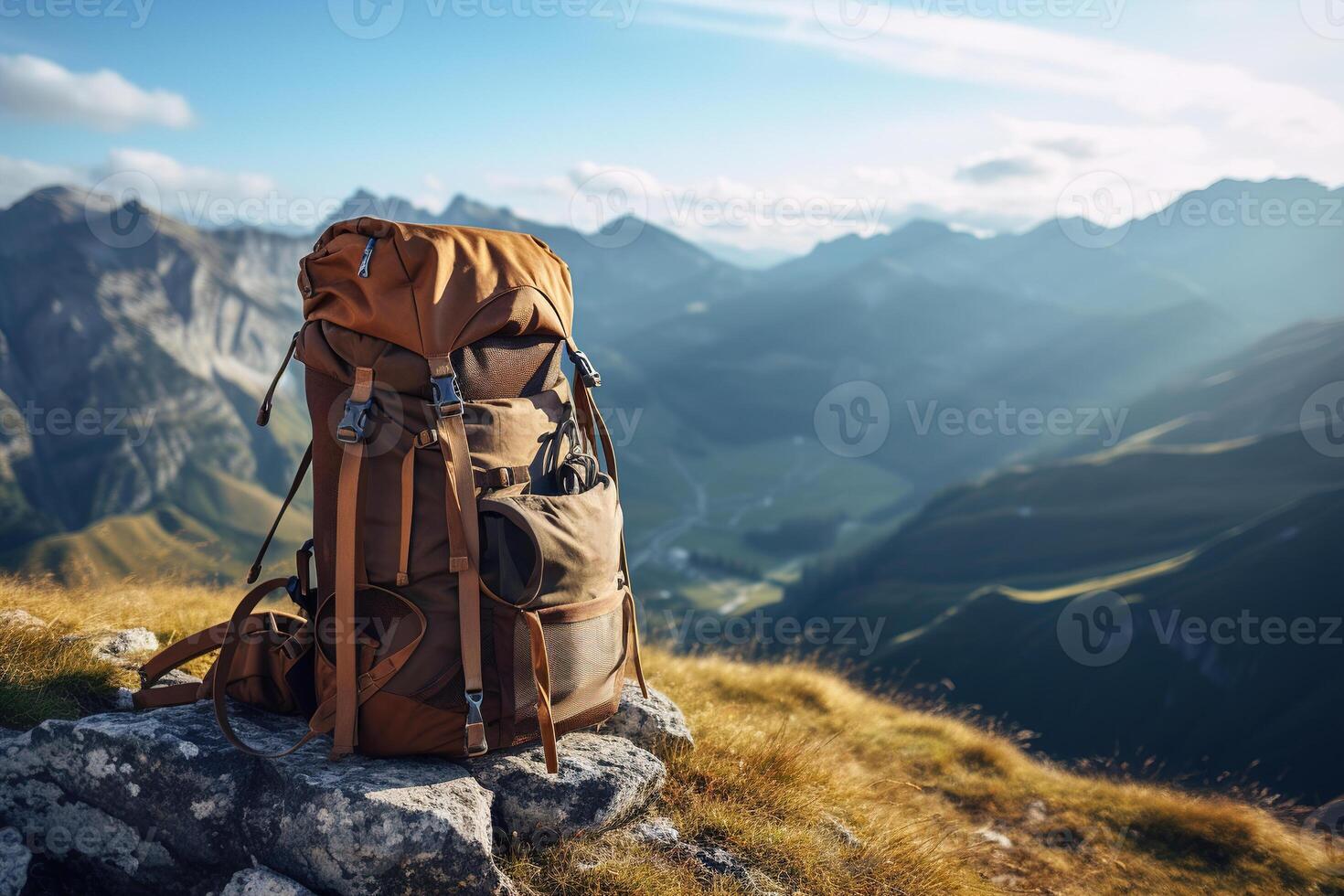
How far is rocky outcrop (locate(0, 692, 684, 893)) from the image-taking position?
3.92m

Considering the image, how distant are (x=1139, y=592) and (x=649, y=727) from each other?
108m

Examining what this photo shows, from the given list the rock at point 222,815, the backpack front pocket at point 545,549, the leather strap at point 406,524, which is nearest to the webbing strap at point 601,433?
the backpack front pocket at point 545,549

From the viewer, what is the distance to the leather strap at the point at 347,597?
4348 mm

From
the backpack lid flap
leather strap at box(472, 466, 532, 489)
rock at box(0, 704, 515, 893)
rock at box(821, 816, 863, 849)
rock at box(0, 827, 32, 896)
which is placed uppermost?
the backpack lid flap

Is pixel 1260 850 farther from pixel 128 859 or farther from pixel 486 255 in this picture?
pixel 128 859

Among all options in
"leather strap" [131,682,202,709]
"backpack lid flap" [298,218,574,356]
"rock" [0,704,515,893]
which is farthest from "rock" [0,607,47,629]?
"backpack lid flap" [298,218,574,356]

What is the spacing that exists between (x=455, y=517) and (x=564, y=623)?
0.97 m

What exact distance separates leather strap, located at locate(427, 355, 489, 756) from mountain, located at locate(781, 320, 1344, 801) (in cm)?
3545

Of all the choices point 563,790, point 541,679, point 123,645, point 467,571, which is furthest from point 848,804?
point 123,645

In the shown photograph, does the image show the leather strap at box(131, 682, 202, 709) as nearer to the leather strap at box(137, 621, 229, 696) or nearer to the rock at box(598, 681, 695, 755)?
the leather strap at box(137, 621, 229, 696)

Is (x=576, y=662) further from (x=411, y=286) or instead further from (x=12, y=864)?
(x=12, y=864)

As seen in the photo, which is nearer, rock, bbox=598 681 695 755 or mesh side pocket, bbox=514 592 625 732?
mesh side pocket, bbox=514 592 625 732

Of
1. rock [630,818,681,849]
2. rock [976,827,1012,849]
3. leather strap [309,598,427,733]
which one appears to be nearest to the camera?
leather strap [309,598,427,733]

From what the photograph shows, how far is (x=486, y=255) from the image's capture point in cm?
502
